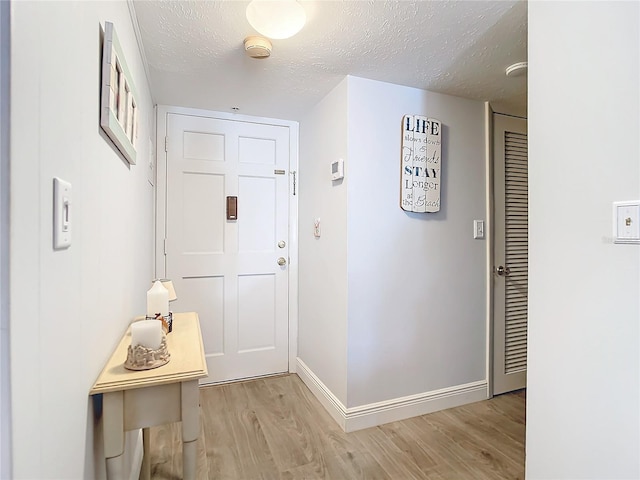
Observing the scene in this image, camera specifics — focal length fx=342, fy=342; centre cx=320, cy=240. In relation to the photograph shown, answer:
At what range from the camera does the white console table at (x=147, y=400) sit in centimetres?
93

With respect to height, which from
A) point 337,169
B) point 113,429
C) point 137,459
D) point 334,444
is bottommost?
point 334,444

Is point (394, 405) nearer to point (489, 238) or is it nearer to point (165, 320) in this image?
point (489, 238)

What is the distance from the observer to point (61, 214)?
0.66 meters

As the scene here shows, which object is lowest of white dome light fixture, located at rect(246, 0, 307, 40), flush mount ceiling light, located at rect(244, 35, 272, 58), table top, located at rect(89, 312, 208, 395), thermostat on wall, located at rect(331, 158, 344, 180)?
table top, located at rect(89, 312, 208, 395)

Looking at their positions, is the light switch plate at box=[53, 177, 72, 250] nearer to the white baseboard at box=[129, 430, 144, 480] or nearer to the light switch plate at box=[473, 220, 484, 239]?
the white baseboard at box=[129, 430, 144, 480]

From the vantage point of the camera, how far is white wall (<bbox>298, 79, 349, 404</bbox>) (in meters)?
2.10

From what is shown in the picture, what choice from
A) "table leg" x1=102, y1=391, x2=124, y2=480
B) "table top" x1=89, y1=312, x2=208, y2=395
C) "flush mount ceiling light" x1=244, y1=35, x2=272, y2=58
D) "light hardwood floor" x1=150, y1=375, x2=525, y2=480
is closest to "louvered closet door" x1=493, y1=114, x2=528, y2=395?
"light hardwood floor" x1=150, y1=375, x2=525, y2=480

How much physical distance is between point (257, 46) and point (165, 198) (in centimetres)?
138

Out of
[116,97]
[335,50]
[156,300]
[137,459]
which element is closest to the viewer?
[116,97]
